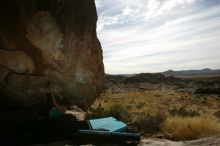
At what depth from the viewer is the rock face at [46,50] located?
6.94 metres

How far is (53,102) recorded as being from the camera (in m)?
7.43

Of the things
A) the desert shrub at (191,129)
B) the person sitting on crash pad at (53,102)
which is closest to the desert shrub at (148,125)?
the desert shrub at (191,129)

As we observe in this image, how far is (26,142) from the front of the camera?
672cm

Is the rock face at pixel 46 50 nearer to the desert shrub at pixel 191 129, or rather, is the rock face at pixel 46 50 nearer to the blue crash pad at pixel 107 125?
the blue crash pad at pixel 107 125

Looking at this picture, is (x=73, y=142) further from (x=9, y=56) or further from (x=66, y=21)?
(x=66, y=21)

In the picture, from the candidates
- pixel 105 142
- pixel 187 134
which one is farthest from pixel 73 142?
pixel 187 134

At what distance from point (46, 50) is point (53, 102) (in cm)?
118

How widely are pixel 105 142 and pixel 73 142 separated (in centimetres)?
65

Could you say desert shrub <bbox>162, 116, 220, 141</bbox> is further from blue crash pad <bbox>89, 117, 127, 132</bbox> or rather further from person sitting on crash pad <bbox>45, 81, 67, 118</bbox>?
person sitting on crash pad <bbox>45, 81, 67, 118</bbox>

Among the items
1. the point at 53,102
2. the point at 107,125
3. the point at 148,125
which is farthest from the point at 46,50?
the point at 148,125

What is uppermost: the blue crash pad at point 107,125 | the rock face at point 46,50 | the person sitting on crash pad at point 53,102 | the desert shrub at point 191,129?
the rock face at point 46,50

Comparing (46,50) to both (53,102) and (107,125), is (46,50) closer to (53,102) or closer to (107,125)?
(53,102)

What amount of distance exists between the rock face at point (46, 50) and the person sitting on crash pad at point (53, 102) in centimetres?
14

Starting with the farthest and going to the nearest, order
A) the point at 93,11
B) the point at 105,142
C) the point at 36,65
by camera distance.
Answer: the point at 93,11, the point at 36,65, the point at 105,142
